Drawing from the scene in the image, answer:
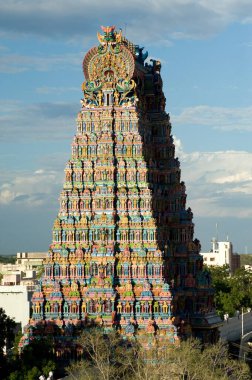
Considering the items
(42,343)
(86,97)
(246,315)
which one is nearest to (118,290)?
(42,343)

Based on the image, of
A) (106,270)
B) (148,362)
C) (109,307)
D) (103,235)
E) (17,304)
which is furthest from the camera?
(17,304)

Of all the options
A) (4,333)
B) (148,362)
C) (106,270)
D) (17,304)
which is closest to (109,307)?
(106,270)

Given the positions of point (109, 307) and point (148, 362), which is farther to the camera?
point (109, 307)

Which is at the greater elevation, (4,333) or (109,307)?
(109,307)

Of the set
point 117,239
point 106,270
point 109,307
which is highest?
point 117,239

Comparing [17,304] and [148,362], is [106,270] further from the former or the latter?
[17,304]

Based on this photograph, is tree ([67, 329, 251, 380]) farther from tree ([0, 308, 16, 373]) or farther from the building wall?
the building wall

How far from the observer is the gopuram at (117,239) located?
3113 inches

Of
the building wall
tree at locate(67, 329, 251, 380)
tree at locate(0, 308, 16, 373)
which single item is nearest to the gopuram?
tree at locate(67, 329, 251, 380)

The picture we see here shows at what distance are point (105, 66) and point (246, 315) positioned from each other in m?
38.6

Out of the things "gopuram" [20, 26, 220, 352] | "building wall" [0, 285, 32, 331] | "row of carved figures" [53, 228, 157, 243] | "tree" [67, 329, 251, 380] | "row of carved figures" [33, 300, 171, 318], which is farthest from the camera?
"building wall" [0, 285, 32, 331]

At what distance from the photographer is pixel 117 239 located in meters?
80.6

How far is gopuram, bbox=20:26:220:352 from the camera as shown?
79062 mm

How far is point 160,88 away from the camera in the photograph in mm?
88875
